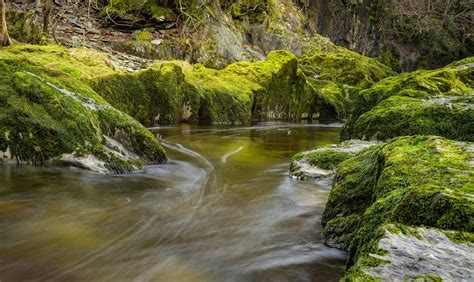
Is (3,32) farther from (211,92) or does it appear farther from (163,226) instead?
(163,226)

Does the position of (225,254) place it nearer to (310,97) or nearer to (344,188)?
(344,188)

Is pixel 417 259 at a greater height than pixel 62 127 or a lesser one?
lesser

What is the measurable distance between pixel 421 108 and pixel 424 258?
6347 millimetres

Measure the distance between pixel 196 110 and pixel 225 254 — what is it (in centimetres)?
1144

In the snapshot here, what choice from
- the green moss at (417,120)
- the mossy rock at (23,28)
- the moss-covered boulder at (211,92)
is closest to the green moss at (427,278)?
the green moss at (417,120)

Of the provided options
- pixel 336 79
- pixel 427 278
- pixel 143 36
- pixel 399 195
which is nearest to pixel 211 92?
pixel 143 36

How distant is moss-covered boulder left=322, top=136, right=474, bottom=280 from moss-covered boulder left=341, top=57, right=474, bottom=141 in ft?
10.4

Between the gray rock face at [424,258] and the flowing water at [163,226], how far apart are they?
3.70 feet

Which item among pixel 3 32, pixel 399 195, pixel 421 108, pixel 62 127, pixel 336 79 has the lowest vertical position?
pixel 399 195

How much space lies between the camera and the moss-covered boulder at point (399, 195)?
2.02 m

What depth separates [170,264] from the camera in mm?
3096

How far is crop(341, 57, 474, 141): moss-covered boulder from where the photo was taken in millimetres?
6727

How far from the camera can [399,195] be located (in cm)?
240

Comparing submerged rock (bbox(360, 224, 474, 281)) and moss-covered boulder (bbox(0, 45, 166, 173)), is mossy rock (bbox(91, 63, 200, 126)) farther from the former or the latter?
submerged rock (bbox(360, 224, 474, 281))
